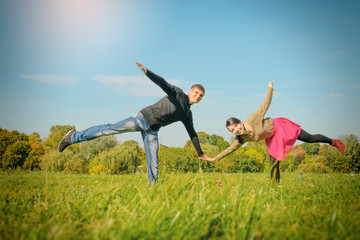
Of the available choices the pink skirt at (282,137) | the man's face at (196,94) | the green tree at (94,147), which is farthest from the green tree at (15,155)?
the pink skirt at (282,137)

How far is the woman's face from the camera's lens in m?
4.25

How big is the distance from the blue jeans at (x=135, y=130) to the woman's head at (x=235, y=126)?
1440 millimetres

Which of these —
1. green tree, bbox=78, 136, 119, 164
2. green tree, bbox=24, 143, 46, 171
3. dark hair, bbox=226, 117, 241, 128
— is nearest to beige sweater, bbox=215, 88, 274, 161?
dark hair, bbox=226, 117, 241, 128

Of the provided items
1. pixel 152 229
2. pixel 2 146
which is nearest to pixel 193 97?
pixel 152 229

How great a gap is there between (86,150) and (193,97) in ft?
64.9

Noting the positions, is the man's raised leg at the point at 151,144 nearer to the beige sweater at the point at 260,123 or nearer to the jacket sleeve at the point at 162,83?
the jacket sleeve at the point at 162,83

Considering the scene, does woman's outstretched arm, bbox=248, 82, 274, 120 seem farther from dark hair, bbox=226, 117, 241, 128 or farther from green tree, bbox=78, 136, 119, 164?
green tree, bbox=78, 136, 119, 164

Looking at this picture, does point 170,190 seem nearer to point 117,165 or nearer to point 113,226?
point 113,226

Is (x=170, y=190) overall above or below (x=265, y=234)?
above

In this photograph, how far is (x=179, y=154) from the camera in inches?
456

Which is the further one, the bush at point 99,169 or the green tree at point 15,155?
the green tree at point 15,155

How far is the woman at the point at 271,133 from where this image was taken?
438 cm

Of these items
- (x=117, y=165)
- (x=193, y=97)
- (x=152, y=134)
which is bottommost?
(x=117, y=165)

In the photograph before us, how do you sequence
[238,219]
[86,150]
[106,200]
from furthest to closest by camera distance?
[86,150]
[106,200]
[238,219]
